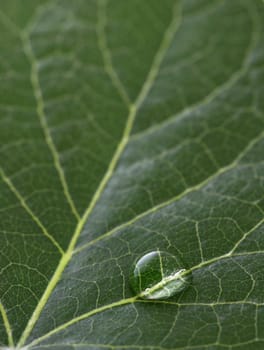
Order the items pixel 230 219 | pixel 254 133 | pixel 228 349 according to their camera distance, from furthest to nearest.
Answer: pixel 254 133 < pixel 230 219 < pixel 228 349

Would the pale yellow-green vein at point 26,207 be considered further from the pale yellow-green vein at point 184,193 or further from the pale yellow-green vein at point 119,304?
the pale yellow-green vein at point 119,304

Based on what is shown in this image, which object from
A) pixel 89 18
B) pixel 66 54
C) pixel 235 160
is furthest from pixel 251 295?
pixel 89 18

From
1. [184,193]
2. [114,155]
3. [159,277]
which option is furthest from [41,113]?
[159,277]

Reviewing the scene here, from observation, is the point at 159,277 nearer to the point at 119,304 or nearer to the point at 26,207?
the point at 119,304

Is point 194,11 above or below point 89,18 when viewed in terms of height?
below

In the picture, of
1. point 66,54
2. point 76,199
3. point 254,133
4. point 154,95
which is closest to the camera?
point 76,199

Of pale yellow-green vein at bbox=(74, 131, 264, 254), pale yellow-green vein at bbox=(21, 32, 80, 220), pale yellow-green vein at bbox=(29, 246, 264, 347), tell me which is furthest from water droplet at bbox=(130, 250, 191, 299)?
pale yellow-green vein at bbox=(21, 32, 80, 220)

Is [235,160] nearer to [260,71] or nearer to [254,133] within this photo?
[254,133]

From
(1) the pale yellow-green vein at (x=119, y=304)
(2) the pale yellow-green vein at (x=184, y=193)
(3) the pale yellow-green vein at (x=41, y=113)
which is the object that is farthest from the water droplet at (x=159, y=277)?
(3) the pale yellow-green vein at (x=41, y=113)
